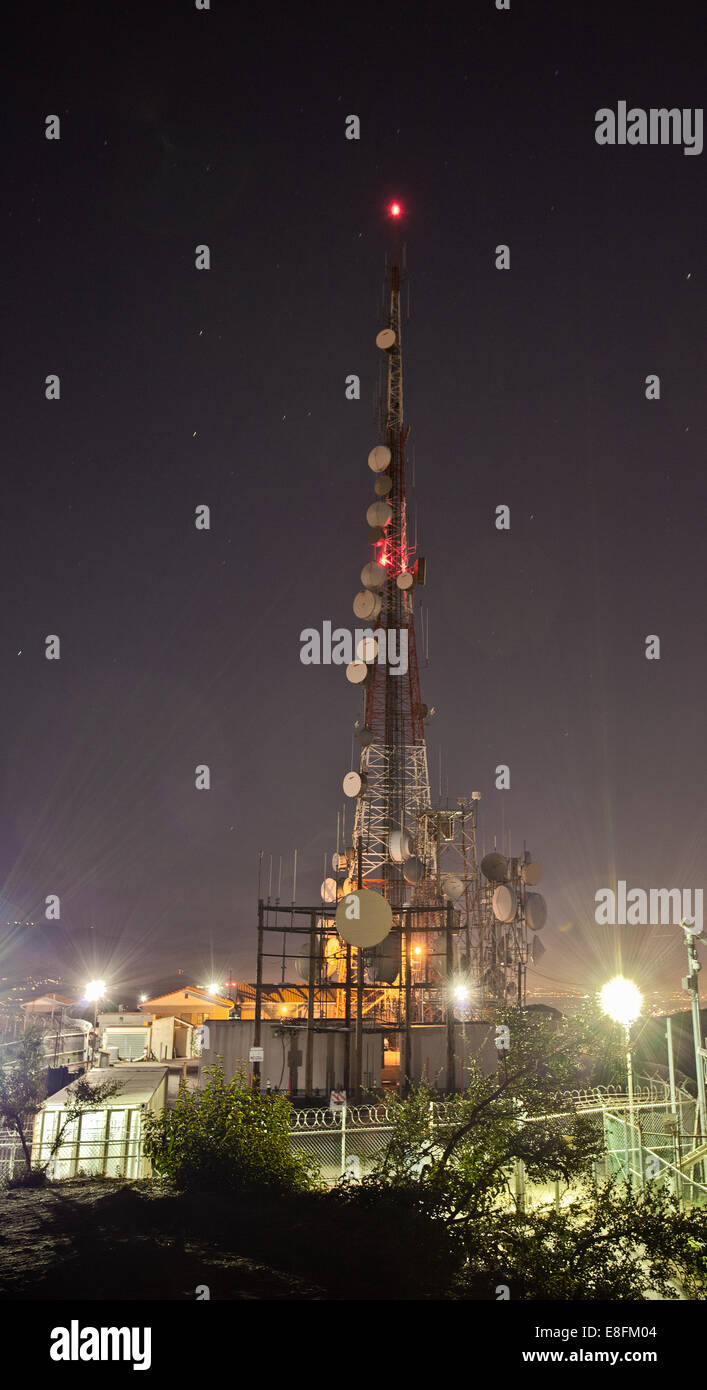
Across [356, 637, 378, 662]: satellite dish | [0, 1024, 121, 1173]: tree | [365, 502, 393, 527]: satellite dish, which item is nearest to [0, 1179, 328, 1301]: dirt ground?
[0, 1024, 121, 1173]: tree

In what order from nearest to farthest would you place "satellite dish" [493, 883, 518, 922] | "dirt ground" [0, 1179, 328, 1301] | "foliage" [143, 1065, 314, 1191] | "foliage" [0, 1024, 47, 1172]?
"dirt ground" [0, 1179, 328, 1301] < "foliage" [143, 1065, 314, 1191] < "foliage" [0, 1024, 47, 1172] < "satellite dish" [493, 883, 518, 922]

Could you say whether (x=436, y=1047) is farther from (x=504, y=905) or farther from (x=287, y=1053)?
(x=504, y=905)

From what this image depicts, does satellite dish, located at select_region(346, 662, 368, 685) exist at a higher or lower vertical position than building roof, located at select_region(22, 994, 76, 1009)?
higher

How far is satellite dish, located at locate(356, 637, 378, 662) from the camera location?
1494 inches

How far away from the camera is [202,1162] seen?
1100cm

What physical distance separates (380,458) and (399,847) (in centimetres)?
1802

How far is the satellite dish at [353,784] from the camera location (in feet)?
120

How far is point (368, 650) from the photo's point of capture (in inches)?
1499

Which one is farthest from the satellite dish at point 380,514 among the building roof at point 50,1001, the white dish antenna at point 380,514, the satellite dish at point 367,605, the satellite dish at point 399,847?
the building roof at point 50,1001

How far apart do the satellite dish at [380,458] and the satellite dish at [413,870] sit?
1814cm

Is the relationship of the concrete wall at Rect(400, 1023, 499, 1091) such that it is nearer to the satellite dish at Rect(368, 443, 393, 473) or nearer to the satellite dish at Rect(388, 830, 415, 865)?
the satellite dish at Rect(388, 830, 415, 865)

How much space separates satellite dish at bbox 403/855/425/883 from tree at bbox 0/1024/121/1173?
1736 centimetres

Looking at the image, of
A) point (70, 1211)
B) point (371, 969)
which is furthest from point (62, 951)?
point (70, 1211)

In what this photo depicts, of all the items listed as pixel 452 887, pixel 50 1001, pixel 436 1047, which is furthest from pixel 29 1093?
pixel 50 1001
